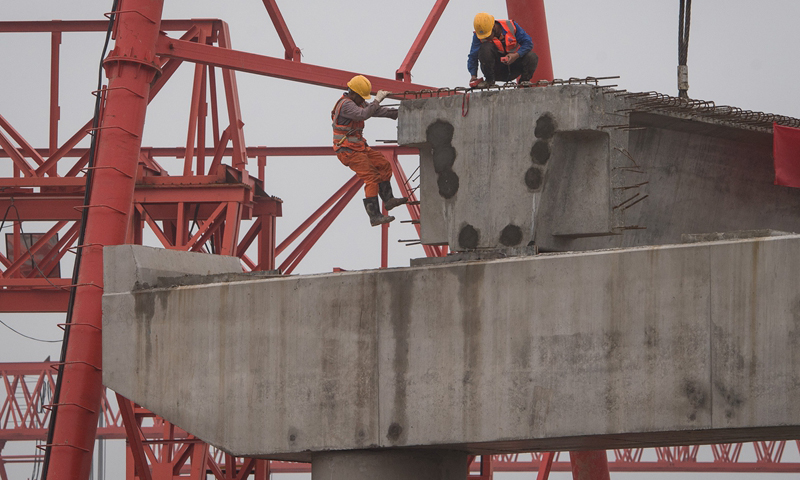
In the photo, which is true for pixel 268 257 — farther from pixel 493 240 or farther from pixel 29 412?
pixel 29 412

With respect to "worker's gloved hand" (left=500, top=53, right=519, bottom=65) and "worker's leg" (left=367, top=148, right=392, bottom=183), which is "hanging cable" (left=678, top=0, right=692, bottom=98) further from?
"worker's leg" (left=367, top=148, right=392, bottom=183)

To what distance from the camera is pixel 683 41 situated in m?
13.5

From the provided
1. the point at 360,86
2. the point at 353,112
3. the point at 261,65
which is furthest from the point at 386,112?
the point at 261,65

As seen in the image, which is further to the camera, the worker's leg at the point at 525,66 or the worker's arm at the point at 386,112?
the worker's leg at the point at 525,66

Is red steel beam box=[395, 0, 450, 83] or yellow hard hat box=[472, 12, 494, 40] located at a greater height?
red steel beam box=[395, 0, 450, 83]

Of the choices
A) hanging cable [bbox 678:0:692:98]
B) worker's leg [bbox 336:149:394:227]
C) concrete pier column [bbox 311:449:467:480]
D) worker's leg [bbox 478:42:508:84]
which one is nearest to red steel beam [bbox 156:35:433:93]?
worker's leg [bbox 336:149:394:227]

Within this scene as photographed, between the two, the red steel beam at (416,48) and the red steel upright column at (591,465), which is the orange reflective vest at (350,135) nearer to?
the red steel beam at (416,48)

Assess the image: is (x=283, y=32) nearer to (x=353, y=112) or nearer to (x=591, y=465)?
(x=353, y=112)

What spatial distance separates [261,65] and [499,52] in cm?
566

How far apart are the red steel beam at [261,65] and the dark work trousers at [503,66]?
15.6 ft

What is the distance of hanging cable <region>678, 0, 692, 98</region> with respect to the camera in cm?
1319

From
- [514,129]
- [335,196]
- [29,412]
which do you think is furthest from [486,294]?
[29,412]

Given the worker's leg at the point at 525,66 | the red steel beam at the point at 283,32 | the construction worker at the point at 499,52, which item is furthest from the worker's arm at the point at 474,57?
the red steel beam at the point at 283,32

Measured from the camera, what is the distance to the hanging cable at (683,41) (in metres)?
13.2
